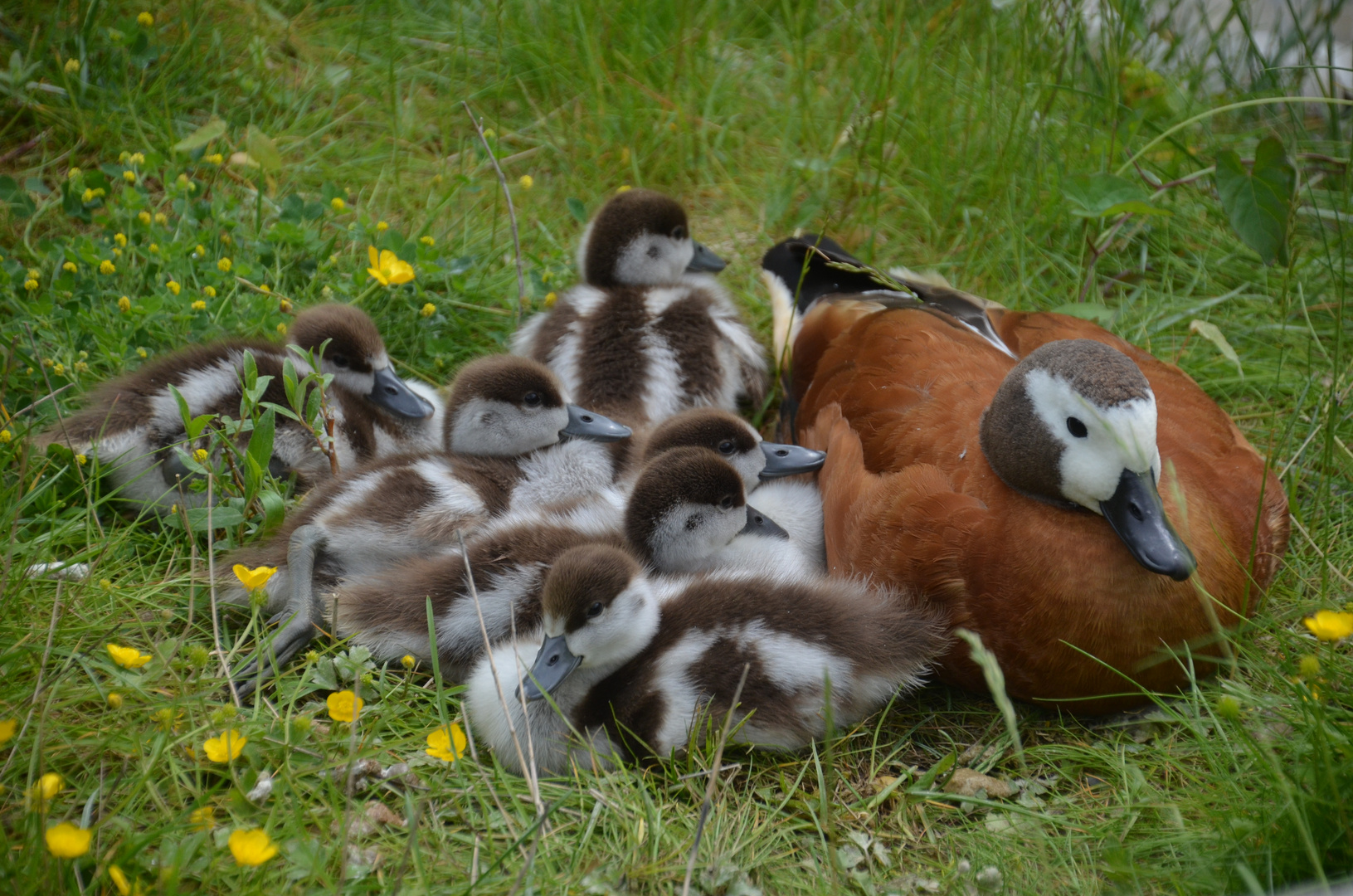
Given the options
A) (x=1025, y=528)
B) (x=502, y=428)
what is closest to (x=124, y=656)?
(x=502, y=428)

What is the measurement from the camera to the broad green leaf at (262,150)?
4188 millimetres

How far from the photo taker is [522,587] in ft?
8.87

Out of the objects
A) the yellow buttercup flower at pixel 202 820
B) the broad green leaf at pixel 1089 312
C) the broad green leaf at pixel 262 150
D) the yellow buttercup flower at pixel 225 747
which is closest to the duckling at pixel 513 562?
the yellow buttercup flower at pixel 225 747

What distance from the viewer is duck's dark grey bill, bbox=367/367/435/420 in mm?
3350

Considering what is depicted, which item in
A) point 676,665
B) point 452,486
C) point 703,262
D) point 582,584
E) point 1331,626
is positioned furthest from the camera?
point 703,262

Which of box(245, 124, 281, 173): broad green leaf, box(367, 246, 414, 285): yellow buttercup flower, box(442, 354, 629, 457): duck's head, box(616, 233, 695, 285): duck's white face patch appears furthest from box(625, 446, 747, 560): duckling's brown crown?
box(245, 124, 281, 173): broad green leaf

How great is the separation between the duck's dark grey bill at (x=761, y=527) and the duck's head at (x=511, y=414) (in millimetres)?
468

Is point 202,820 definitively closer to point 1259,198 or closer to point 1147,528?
point 1147,528

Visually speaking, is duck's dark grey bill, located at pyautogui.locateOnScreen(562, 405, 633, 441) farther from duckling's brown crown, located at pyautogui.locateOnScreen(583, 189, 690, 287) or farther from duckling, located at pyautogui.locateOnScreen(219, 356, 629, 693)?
duckling's brown crown, located at pyautogui.locateOnScreen(583, 189, 690, 287)

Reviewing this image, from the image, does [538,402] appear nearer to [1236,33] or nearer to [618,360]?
[618,360]

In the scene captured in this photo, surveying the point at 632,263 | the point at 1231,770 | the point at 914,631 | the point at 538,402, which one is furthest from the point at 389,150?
the point at 1231,770

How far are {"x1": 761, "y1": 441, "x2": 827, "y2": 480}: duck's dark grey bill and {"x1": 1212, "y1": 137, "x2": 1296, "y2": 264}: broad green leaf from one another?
163cm

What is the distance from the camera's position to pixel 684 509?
9.08 ft

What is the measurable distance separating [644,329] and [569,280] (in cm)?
62
